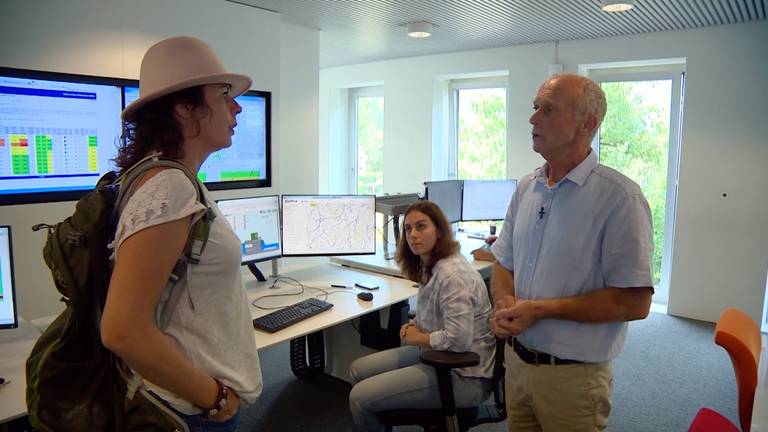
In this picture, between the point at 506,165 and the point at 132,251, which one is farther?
the point at 506,165

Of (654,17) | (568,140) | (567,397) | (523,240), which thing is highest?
(654,17)

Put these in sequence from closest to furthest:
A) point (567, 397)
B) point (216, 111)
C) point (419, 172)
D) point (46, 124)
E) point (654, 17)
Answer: point (216, 111), point (567, 397), point (46, 124), point (654, 17), point (419, 172)

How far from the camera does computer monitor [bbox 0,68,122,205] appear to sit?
9.33 feet

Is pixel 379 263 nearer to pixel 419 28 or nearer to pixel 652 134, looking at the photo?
pixel 419 28

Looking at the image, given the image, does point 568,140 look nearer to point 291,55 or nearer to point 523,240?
point 523,240

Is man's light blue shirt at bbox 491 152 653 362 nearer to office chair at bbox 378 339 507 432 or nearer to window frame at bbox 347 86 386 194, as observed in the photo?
office chair at bbox 378 339 507 432

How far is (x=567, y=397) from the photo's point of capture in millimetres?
1547

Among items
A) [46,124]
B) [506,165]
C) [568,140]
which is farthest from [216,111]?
[506,165]

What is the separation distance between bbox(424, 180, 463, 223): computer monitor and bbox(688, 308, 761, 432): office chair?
7.68 ft

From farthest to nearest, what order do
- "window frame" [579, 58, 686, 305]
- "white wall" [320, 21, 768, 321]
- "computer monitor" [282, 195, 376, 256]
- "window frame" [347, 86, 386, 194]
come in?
"window frame" [347, 86, 386, 194]
"window frame" [579, 58, 686, 305]
"white wall" [320, 21, 768, 321]
"computer monitor" [282, 195, 376, 256]

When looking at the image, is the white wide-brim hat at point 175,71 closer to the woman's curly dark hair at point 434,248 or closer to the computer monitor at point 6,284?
the computer monitor at point 6,284

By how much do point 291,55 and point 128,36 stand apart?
150 centimetres

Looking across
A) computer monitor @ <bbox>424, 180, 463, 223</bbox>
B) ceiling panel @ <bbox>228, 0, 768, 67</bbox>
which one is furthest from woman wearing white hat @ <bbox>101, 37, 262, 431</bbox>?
ceiling panel @ <bbox>228, 0, 768, 67</bbox>

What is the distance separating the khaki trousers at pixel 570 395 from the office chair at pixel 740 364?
1.41ft
